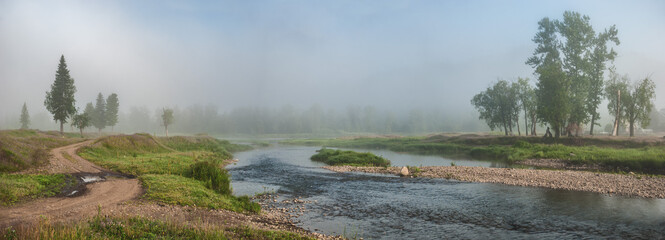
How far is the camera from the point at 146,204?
19688mm

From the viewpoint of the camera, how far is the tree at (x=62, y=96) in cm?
9206

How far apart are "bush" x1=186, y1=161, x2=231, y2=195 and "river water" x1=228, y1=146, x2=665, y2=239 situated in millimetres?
3136

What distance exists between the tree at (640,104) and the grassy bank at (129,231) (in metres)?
86.8

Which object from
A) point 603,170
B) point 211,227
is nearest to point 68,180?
point 211,227

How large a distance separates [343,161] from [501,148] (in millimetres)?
38810

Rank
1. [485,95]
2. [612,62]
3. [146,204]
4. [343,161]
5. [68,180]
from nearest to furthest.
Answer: [146,204], [68,180], [343,161], [612,62], [485,95]

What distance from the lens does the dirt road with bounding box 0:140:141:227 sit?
51.2 ft

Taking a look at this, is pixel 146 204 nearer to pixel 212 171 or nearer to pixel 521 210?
pixel 212 171

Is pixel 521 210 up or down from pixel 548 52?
down

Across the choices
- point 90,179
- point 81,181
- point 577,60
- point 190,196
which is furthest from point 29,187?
point 577,60

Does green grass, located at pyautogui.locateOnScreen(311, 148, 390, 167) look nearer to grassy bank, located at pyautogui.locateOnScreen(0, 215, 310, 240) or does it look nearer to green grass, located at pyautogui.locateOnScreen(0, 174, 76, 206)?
green grass, located at pyautogui.locateOnScreen(0, 174, 76, 206)

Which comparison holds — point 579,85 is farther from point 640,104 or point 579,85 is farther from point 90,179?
point 90,179

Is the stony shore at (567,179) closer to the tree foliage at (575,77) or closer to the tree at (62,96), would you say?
the tree foliage at (575,77)

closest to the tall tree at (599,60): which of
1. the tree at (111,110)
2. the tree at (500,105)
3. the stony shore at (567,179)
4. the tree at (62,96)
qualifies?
the tree at (500,105)
